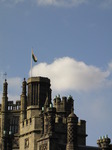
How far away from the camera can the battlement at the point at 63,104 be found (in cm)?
8888

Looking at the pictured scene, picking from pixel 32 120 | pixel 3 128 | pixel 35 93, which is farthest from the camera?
pixel 3 128

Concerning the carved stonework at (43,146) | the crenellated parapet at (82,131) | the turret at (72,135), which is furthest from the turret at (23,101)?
the turret at (72,135)

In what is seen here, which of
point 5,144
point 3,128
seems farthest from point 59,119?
point 3,128

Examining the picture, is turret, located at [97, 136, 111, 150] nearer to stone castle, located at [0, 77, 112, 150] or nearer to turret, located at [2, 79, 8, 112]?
stone castle, located at [0, 77, 112, 150]

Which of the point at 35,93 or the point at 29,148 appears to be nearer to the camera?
the point at 29,148

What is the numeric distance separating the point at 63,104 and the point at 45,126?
26.5 metres

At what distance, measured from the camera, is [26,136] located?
83.1 metres

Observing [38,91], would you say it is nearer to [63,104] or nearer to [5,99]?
[63,104]

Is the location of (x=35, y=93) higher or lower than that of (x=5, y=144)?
higher

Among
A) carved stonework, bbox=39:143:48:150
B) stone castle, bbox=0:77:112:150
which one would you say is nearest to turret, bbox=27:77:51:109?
stone castle, bbox=0:77:112:150

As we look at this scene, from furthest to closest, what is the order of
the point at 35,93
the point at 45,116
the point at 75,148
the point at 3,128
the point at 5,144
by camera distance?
1. the point at 3,128
2. the point at 35,93
3. the point at 5,144
4. the point at 45,116
5. the point at 75,148

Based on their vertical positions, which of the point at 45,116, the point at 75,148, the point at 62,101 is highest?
the point at 62,101

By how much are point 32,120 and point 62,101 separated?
992cm

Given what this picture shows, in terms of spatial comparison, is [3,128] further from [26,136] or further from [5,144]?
[5,144]
